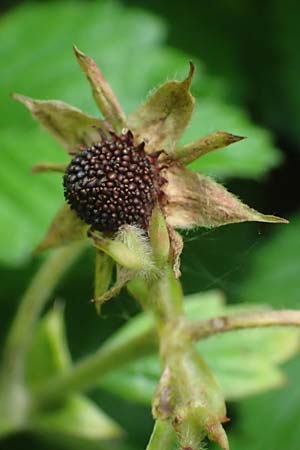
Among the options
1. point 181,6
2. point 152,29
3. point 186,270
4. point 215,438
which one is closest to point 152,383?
point 186,270

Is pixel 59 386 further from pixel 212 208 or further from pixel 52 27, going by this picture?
pixel 52 27

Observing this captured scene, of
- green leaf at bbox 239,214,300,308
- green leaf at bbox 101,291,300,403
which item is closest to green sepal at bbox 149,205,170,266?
green leaf at bbox 101,291,300,403

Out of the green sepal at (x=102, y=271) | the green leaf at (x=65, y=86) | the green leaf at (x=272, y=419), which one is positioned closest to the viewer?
the green sepal at (x=102, y=271)

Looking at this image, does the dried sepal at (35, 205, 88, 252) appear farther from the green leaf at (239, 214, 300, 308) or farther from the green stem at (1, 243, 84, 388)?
the green leaf at (239, 214, 300, 308)

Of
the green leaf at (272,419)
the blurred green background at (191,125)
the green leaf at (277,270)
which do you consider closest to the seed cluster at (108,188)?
the blurred green background at (191,125)

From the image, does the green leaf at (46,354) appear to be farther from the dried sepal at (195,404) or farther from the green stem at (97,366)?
the dried sepal at (195,404)

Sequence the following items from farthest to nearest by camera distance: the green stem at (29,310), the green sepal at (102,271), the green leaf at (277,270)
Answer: the green leaf at (277,270)
the green stem at (29,310)
the green sepal at (102,271)
